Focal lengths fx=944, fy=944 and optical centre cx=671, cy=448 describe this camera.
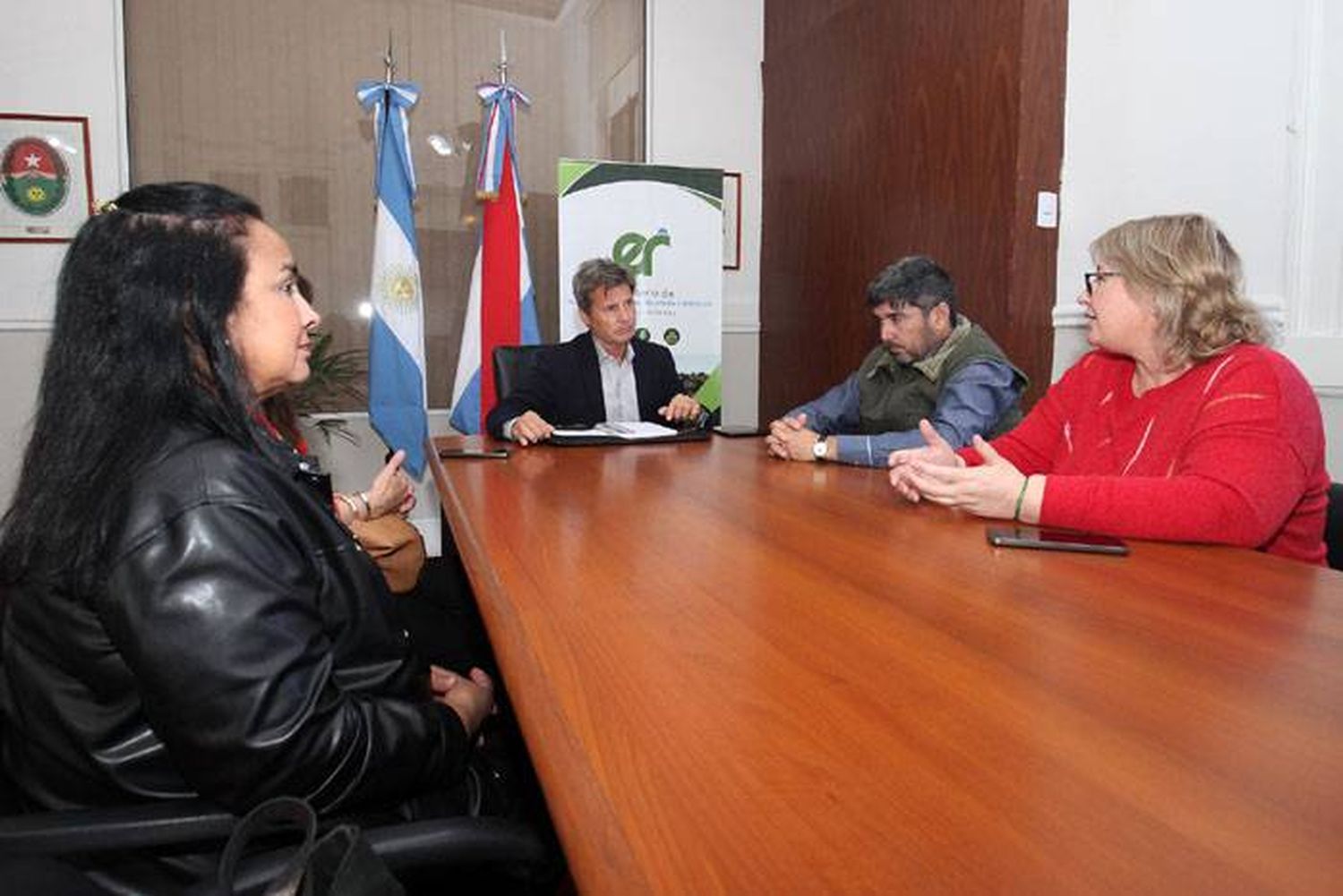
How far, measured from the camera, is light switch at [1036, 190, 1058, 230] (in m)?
3.17

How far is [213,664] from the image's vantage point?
2.59 feet

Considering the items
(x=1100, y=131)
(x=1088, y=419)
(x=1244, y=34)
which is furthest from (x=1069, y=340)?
(x=1088, y=419)

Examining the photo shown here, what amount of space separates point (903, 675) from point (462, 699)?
0.66 meters

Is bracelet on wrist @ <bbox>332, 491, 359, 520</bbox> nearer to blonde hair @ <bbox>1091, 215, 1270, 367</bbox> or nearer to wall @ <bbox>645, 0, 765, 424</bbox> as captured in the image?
blonde hair @ <bbox>1091, 215, 1270, 367</bbox>

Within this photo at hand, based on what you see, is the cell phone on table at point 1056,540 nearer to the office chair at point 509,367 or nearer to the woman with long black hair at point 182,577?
the woman with long black hair at point 182,577

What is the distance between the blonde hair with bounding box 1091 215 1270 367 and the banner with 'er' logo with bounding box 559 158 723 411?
9.13 ft

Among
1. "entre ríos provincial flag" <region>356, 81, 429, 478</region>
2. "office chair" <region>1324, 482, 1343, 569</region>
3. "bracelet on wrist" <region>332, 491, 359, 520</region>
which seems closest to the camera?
"office chair" <region>1324, 482, 1343, 569</region>

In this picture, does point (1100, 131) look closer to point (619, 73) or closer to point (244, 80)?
point (619, 73)

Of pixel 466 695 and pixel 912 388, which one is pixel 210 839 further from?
pixel 912 388

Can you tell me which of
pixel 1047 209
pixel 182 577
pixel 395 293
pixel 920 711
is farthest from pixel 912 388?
pixel 395 293

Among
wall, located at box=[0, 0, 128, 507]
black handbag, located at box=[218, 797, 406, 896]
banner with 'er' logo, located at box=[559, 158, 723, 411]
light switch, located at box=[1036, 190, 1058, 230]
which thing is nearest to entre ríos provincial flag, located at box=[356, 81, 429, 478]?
banner with 'er' logo, located at box=[559, 158, 723, 411]

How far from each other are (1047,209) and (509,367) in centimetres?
188

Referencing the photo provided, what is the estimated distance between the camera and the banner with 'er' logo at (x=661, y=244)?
430 centimetres

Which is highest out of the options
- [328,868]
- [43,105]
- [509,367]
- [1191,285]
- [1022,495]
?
[43,105]
